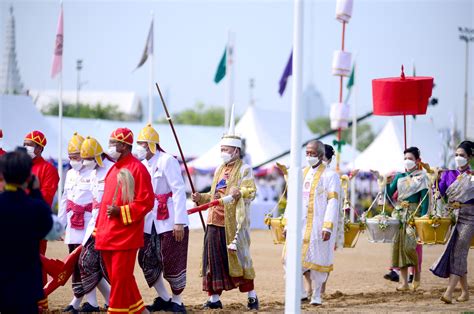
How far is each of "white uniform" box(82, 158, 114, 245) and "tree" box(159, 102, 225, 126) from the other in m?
86.9

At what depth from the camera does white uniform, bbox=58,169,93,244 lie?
10.7 m

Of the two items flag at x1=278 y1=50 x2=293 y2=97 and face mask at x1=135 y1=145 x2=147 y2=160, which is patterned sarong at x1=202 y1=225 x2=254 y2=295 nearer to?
face mask at x1=135 y1=145 x2=147 y2=160

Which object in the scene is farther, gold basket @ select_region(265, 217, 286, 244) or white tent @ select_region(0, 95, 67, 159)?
white tent @ select_region(0, 95, 67, 159)

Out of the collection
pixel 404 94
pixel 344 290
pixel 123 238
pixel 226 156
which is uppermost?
pixel 404 94

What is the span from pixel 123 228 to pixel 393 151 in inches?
1055

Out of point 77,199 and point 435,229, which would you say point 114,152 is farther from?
point 435,229

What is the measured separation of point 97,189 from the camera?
10.4m

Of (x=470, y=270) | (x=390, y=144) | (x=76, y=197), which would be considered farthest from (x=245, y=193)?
(x=390, y=144)

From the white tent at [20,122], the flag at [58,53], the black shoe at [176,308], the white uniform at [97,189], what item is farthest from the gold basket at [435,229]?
the white tent at [20,122]

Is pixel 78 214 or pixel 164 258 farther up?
pixel 78 214

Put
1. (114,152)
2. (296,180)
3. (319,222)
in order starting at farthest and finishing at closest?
(319,222)
(114,152)
(296,180)

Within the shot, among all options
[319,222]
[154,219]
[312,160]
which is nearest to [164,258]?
[154,219]

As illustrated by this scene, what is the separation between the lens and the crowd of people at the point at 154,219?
7.43 metres

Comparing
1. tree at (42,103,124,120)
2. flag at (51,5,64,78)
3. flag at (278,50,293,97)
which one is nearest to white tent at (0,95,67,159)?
flag at (51,5,64,78)
